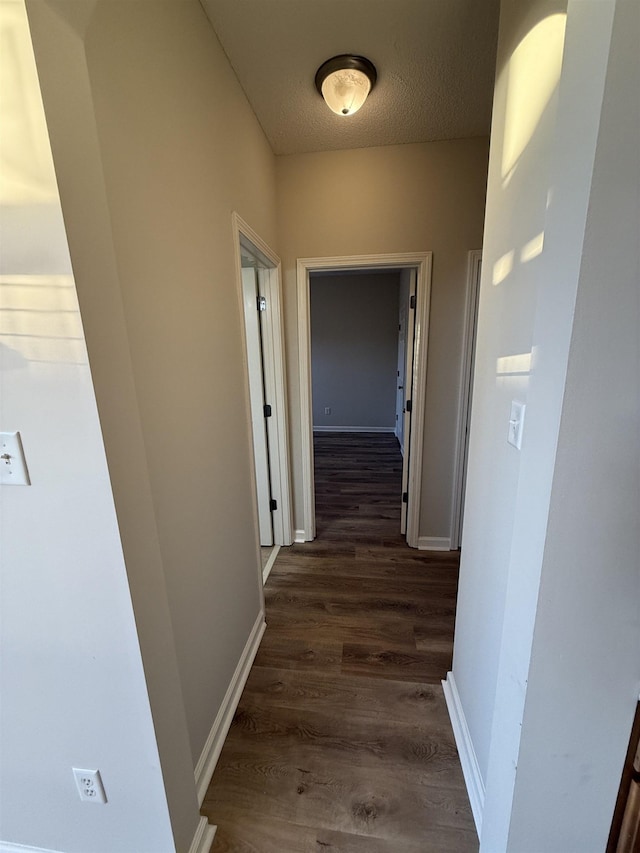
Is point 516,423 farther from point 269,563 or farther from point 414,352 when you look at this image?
point 269,563

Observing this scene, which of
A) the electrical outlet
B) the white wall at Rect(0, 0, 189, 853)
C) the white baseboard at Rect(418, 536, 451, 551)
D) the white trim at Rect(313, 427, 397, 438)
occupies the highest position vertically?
the white wall at Rect(0, 0, 189, 853)

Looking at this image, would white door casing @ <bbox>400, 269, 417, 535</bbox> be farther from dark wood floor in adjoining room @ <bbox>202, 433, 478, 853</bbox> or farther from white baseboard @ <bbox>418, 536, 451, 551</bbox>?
dark wood floor in adjoining room @ <bbox>202, 433, 478, 853</bbox>

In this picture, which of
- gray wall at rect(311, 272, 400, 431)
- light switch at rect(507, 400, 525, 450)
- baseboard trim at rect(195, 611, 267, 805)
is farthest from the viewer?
gray wall at rect(311, 272, 400, 431)

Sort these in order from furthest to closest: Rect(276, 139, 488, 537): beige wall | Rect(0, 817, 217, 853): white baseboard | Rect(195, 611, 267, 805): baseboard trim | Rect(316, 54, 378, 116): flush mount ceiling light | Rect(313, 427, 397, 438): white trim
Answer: Rect(313, 427, 397, 438): white trim → Rect(276, 139, 488, 537): beige wall → Rect(316, 54, 378, 116): flush mount ceiling light → Rect(195, 611, 267, 805): baseboard trim → Rect(0, 817, 217, 853): white baseboard

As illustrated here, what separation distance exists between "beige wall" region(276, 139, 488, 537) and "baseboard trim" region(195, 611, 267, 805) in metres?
1.80

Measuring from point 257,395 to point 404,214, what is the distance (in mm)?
1509

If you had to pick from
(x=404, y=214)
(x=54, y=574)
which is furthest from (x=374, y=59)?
(x=54, y=574)

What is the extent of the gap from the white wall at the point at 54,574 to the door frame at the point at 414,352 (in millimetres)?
1781

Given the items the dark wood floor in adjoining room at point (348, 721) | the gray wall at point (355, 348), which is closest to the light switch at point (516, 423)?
the dark wood floor in adjoining room at point (348, 721)

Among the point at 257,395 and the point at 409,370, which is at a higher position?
the point at 409,370

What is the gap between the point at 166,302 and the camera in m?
0.97

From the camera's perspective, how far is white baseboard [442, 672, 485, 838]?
1.05 metres

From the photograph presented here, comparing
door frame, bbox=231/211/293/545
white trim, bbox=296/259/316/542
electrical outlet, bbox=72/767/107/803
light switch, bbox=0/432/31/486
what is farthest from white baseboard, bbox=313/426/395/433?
light switch, bbox=0/432/31/486

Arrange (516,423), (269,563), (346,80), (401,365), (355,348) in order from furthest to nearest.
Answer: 1. (355,348)
2. (401,365)
3. (269,563)
4. (346,80)
5. (516,423)
